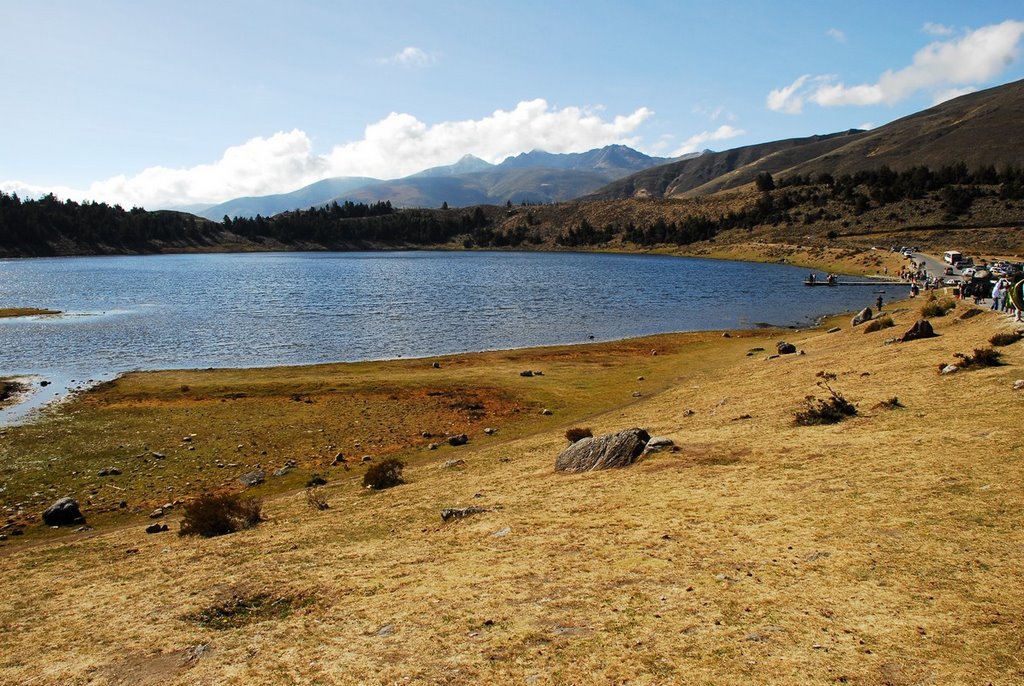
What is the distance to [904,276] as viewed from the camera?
102 metres

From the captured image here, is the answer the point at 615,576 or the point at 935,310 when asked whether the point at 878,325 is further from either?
the point at 615,576

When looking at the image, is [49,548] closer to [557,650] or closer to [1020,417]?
[557,650]

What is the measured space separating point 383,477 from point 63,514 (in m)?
10.2

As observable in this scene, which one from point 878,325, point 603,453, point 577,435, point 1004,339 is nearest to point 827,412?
point 603,453

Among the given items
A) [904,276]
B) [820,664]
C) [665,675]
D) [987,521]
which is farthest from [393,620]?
[904,276]

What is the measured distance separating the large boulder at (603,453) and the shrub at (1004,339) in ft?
50.2

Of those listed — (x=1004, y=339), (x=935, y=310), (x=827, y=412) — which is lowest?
(x=827, y=412)

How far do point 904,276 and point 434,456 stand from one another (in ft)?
333

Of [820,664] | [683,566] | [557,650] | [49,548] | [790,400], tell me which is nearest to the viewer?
[820,664]

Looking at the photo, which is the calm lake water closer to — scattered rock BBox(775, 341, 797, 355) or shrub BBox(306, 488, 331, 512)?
scattered rock BBox(775, 341, 797, 355)

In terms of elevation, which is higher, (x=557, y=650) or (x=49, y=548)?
(x=557, y=650)

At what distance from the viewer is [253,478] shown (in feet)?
80.4

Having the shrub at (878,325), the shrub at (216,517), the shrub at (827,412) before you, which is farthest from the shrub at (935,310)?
the shrub at (216,517)

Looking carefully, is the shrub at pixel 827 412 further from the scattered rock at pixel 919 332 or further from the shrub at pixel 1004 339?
the scattered rock at pixel 919 332
